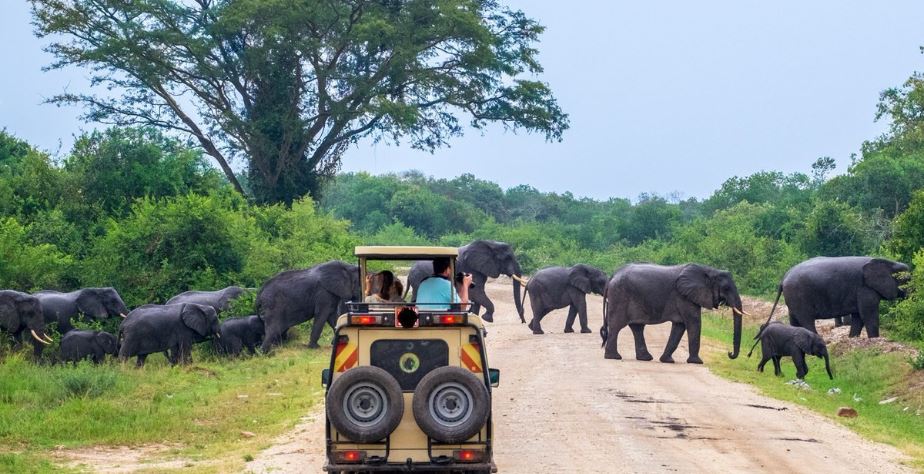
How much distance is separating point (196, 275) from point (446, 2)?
18.9 metres

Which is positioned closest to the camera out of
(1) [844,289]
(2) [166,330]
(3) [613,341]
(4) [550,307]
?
(3) [613,341]

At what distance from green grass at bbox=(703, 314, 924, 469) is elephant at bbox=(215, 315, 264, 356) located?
8.94 metres

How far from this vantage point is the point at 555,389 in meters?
19.6

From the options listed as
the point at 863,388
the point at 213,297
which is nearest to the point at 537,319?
the point at 213,297

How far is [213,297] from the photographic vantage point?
28.9 meters

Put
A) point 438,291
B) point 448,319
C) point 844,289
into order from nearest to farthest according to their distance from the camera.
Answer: point 448,319 < point 438,291 < point 844,289

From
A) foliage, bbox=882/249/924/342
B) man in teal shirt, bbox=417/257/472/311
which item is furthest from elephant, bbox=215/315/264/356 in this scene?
man in teal shirt, bbox=417/257/472/311

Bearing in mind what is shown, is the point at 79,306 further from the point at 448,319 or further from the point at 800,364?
the point at 448,319

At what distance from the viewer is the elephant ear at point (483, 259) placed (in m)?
35.7

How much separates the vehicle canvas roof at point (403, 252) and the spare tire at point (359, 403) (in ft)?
5.41

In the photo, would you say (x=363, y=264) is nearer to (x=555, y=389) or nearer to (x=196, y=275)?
(x=555, y=389)

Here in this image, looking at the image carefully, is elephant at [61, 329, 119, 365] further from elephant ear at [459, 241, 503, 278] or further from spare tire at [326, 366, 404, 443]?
spare tire at [326, 366, 404, 443]

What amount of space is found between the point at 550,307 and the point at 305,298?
249 inches

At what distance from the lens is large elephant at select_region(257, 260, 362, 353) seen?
1105 inches
